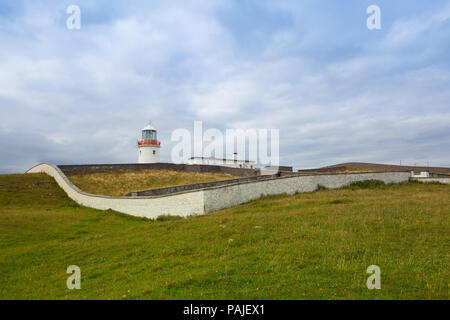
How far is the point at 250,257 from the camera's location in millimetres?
8977

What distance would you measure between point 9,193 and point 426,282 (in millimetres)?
33621

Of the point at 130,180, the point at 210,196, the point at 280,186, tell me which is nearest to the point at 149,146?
the point at 130,180

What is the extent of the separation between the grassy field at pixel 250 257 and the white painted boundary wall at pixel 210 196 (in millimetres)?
4888

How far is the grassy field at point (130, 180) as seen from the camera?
34.6 metres

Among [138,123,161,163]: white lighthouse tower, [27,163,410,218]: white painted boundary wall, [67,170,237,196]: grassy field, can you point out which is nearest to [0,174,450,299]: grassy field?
[27,163,410,218]: white painted boundary wall

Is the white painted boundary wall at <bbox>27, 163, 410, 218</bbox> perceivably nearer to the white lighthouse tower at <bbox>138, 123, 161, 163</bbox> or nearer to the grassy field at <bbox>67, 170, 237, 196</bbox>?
the grassy field at <bbox>67, 170, 237, 196</bbox>

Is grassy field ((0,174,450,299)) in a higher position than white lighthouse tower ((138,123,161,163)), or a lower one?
lower

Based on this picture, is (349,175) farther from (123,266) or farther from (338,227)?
(123,266)

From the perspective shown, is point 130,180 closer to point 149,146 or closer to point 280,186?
point 149,146

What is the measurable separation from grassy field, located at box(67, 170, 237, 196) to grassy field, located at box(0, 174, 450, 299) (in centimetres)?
1733

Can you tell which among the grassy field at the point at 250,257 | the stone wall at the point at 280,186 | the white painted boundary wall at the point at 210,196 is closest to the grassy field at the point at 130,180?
the white painted boundary wall at the point at 210,196

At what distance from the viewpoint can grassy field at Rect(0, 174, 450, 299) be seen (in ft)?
22.0
